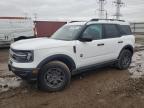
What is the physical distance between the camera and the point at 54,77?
19.2 ft

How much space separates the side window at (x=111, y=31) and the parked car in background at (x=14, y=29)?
911cm

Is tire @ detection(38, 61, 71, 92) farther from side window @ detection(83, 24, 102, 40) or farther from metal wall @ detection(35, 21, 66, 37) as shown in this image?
metal wall @ detection(35, 21, 66, 37)

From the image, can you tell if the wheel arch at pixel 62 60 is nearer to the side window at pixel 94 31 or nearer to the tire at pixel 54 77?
the tire at pixel 54 77

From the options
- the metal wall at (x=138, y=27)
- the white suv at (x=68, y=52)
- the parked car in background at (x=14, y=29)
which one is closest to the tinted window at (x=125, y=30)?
the white suv at (x=68, y=52)

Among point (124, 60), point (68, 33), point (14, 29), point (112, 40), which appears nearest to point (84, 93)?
point (68, 33)

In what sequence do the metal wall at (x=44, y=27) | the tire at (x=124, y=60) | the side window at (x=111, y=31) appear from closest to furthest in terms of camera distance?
the side window at (x=111, y=31)
the tire at (x=124, y=60)
the metal wall at (x=44, y=27)

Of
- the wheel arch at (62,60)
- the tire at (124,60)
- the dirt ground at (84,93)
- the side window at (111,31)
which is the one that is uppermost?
the side window at (111,31)

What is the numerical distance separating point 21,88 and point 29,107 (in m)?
1.39

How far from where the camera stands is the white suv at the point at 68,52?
18.2 ft

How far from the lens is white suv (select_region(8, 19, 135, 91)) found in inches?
218

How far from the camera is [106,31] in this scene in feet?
→ 24.3

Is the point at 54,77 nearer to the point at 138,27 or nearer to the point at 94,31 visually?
the point at 94,31

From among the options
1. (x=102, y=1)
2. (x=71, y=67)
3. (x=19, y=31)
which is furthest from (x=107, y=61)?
(x=102, y=1)

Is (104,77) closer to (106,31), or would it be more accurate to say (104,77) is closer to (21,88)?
(106,31)
